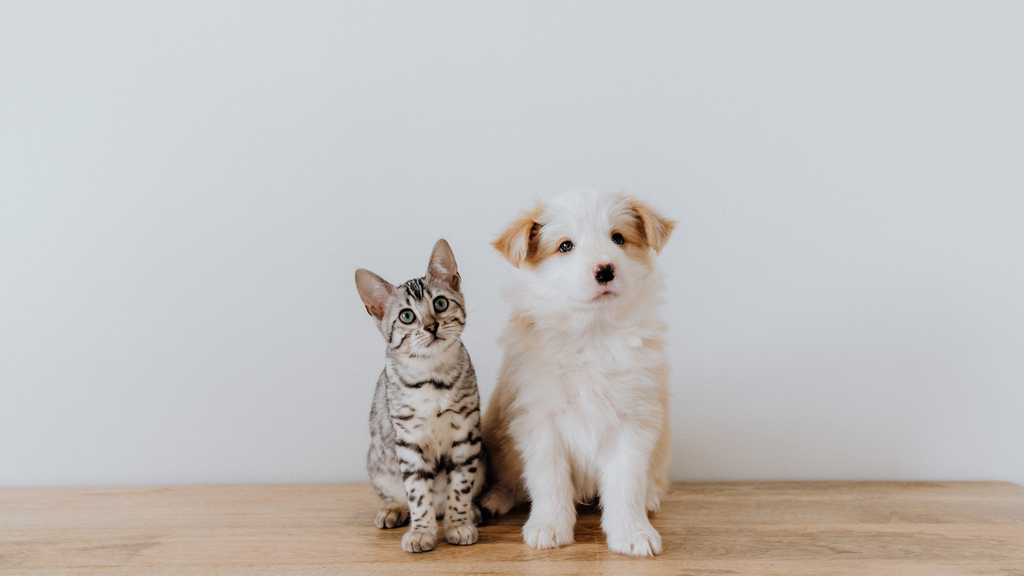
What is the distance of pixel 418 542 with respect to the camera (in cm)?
151

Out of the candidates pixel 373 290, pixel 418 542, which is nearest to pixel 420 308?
pixel 373 290

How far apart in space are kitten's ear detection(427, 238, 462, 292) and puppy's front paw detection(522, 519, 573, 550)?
675 mm

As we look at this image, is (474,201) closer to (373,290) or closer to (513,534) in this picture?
(373,290)

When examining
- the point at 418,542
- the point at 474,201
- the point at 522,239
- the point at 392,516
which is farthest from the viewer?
the point at 474,201

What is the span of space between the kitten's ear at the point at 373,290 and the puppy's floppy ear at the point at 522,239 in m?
0.33

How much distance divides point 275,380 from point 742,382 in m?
1.77

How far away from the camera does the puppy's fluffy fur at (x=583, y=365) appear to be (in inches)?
62.5

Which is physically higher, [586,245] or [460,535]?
[586,245]

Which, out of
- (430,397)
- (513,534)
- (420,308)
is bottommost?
(513,534)

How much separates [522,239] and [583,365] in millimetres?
387

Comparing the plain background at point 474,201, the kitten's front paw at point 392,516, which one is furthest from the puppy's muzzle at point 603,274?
the kitten's front paw at point 392,516

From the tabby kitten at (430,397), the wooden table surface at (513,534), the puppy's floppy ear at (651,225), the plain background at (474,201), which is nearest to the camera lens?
the wooden table surface at (513,534)

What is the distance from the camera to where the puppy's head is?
1542 mm

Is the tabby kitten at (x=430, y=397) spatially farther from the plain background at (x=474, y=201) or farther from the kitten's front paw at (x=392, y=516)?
the plain background at (x=474, y=201)
